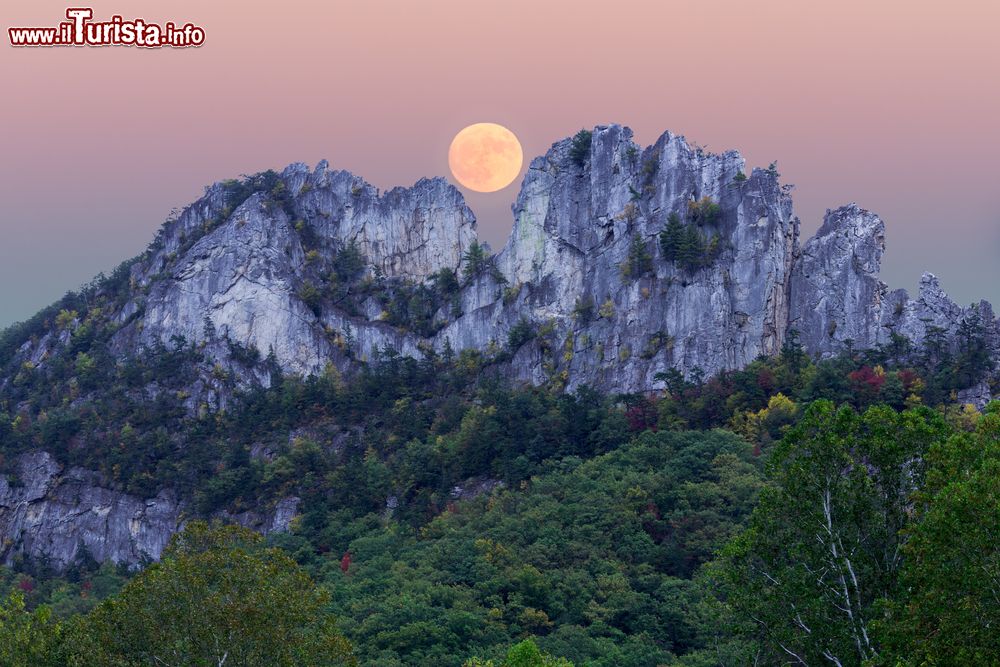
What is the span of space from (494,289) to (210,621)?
161 feet

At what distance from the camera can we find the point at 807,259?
58.7 metres

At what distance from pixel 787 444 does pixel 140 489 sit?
52711 millimetres

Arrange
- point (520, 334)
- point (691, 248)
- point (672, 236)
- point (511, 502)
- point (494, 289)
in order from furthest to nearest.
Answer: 1. point (494, 289)
2. point (520, 334)
3. point (672, 236)
4. point (691, 248)
5. point (511, 502)

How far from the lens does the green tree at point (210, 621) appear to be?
20.0 m

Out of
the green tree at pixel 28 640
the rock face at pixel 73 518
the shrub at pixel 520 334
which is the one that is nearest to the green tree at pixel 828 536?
the green tree at pixel 28 640

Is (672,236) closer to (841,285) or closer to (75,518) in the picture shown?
(841,285)

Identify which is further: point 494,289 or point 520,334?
point 494,289

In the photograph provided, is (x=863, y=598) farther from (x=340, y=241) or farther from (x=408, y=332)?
(x=340, y=241)

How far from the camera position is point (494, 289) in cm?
6856

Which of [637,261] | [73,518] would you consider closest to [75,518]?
[73,518]

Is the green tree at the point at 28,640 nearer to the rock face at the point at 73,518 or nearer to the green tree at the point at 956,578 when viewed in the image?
the green tree at the point at 956,578

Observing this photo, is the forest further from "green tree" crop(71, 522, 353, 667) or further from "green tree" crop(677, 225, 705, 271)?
"green tree" crop(677, 225, 705, 271)

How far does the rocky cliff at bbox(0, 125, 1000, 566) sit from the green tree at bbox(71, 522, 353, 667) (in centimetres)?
3691

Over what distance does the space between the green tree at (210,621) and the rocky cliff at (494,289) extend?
3691 cm
